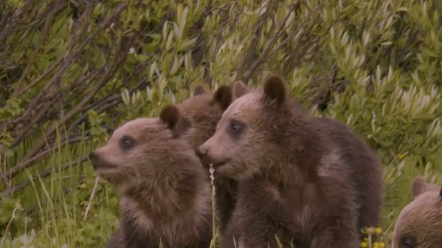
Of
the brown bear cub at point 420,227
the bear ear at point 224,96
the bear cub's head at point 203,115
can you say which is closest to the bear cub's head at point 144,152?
the bear cub's head at point 203,115

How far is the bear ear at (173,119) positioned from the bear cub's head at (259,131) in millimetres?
518

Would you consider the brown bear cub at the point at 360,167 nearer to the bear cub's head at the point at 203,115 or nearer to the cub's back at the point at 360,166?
the cub's back at the point at 360,166

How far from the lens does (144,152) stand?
888cm

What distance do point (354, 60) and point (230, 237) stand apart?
2.26m

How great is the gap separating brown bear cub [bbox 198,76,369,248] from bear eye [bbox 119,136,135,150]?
735 mm

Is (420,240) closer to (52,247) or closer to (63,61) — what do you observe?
(52,247)

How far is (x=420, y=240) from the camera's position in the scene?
303 inches

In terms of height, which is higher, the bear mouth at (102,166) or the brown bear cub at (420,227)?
the bear mouth at (102,166)

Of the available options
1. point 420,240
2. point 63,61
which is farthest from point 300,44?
point 420,240

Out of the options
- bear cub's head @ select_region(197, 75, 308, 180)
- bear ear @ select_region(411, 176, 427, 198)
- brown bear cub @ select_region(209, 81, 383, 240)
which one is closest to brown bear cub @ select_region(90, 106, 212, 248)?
bear cub's head @ select_region(197, 75, 308, 180)

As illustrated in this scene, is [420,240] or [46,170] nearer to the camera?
[420,240]

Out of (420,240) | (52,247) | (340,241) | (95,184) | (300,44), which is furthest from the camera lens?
(300,44)

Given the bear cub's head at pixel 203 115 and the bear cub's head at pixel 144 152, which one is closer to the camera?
the bear cub's head at pixel 144 152

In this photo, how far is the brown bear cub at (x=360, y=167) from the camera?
8.56m
